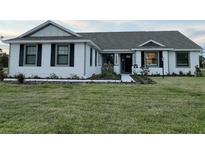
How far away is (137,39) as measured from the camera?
A: 26.3 m

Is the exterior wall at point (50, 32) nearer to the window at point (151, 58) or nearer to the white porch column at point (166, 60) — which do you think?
the window at point (151, 58)

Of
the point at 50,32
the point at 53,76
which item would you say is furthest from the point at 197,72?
the point at 50,32

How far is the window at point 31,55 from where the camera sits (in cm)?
1614

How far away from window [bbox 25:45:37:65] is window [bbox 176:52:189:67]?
1409 centimetres

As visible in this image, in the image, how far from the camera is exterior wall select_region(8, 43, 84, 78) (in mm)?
15445

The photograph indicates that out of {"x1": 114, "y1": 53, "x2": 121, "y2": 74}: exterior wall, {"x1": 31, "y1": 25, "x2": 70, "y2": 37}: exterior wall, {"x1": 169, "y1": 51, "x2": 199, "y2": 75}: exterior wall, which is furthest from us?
{"x1": 114, "y1": 53, "x2": 121, "y2": 74}: exterior wall

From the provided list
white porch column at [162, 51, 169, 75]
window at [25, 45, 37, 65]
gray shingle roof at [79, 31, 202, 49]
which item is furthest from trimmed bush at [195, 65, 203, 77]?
window at [25, 45, 37, 65]

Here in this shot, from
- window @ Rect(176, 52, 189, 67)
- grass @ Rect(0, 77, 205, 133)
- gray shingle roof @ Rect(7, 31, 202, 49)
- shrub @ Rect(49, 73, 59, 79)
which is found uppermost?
gray shingle roof @ Rect(7, 31, 202, 49)

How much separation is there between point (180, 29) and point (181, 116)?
84.4 ft

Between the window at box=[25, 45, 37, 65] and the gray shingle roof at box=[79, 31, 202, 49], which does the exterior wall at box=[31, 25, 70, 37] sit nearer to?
the window at box=[25, 45, 37, 65]

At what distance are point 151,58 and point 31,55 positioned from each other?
11711 millimetres
